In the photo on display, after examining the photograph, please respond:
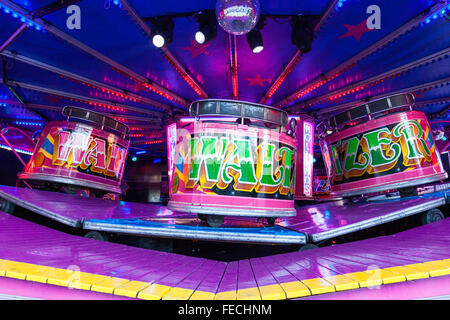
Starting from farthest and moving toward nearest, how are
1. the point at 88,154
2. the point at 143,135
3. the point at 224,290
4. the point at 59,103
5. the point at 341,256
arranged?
the point at 143,135 < the point at 59,103 < the point at 88,154 < the point at 341,256 < the point at 224,290

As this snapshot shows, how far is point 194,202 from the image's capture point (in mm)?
3252

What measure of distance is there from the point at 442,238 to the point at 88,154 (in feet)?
21.4

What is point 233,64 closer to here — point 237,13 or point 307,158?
point 237,13

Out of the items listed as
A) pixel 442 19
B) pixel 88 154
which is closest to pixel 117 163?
pixel 88 154

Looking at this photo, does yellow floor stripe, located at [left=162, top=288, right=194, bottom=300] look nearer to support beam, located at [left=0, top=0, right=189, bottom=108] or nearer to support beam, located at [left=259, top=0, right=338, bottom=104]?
support beam, located at [left=259, top=0, right=338, bottom=104]

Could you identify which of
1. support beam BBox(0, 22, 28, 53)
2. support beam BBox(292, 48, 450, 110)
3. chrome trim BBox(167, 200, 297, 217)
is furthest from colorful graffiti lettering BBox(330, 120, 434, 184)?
support beam BBox(0, 22, 28, 53)

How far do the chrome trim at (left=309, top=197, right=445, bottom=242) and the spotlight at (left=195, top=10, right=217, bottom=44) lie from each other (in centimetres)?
454

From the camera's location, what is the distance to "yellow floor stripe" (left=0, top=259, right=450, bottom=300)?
4.53 ft

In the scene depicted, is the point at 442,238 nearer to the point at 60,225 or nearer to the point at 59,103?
the point at 60,225

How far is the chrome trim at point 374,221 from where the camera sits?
2770 mm

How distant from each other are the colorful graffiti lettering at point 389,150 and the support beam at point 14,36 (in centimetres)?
737

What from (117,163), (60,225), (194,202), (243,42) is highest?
(243,42)

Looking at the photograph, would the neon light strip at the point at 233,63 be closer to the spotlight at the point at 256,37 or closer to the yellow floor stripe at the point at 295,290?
the spotlight at the point at 256,37

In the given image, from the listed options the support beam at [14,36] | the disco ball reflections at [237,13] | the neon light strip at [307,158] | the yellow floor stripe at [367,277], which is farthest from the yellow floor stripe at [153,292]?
the neon light strip at [307,158]
